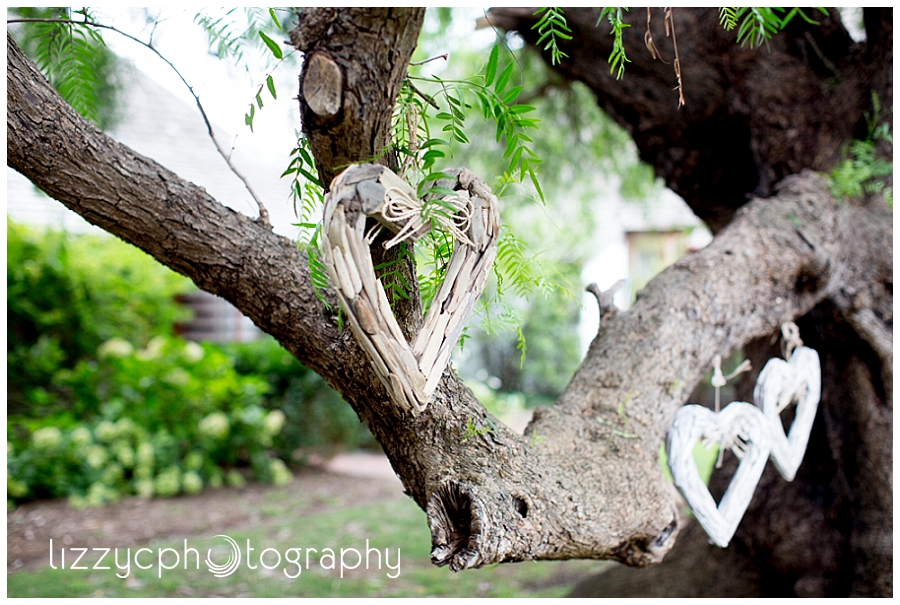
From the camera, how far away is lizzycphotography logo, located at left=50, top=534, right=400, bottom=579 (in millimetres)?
3486

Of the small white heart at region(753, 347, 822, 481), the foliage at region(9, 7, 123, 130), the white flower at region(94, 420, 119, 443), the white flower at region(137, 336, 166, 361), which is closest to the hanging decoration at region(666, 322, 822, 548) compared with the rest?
the small white heart at region(753, 347, 822, 481)

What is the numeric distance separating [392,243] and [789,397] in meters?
1.57

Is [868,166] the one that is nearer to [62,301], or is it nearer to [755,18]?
[755,18]

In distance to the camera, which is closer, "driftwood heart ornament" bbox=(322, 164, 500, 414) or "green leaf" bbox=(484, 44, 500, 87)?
"driftwood heart ornament" bbox=(322, 164, 500, 414)

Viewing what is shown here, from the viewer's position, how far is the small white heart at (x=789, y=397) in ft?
6.41

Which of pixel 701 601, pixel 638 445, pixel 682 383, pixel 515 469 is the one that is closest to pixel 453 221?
pixel 515 469

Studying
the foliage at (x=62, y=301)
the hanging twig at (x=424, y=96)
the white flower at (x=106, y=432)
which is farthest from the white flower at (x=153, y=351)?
the hanging twig at (x=424, y=96)

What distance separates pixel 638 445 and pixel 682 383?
0.85 ft

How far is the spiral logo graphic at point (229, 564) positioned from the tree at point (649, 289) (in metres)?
1.97

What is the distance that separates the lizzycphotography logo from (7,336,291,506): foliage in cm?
94

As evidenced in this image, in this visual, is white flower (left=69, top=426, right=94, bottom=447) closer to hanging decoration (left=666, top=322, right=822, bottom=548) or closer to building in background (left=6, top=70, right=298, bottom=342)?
building in background (left=6, top=70, right=298, bottom=342)

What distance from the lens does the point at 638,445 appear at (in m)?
1.73

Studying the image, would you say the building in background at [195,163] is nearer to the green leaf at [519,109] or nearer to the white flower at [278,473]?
the white flower at [278,473]

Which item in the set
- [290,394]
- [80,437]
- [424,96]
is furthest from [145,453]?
[424,96]
